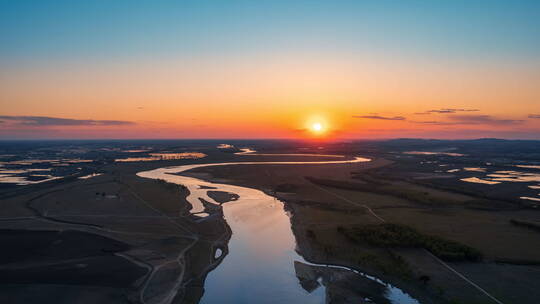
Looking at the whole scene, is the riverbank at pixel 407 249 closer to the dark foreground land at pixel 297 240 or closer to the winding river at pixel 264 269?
the dark foreground land at pixel 297 240

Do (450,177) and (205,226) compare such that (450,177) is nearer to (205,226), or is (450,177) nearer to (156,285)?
(205,226)

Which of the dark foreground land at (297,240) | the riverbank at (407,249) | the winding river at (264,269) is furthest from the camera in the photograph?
the dark foreground land at (297,240)

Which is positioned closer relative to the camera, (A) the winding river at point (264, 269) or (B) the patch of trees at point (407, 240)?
(A) the winding river at point (264, 269)

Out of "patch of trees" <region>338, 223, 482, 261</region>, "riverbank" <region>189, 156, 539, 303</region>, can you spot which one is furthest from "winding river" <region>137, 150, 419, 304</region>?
"patch of trees" <region>338, 223, 482, 261</region>

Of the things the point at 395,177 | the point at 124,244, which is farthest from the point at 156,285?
the point at 395,177

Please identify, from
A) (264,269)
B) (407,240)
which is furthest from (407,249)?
(264,269)

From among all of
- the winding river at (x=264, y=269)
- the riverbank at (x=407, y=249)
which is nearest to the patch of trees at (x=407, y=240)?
the riverbank at (x=407, y=249)

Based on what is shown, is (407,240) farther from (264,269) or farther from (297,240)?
(264,269)

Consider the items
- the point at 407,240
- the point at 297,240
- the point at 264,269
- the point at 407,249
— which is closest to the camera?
the point at 264,269

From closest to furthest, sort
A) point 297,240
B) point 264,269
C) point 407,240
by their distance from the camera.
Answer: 1. point 264,269
2. point 407,240
3. point 297,240

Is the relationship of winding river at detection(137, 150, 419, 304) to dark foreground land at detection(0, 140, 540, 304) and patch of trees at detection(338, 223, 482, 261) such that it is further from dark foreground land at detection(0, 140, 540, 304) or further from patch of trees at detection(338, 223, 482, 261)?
patch of trees at detection(338, 223, 482, 261)
